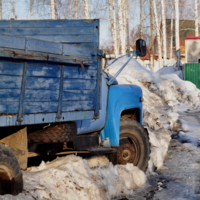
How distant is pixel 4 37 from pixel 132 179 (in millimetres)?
3160

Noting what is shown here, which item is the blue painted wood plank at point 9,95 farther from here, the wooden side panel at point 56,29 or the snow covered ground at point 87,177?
the wooden side panel at point 56,29

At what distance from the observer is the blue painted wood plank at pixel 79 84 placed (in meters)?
4.56

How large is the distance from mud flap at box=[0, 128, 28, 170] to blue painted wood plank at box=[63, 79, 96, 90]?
707mm

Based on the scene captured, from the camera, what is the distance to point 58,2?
33.4 m

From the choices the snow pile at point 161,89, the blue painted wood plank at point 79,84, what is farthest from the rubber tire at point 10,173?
the snow pile at point 161,89

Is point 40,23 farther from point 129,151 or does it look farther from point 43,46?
point 129,151

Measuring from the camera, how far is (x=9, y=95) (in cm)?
372

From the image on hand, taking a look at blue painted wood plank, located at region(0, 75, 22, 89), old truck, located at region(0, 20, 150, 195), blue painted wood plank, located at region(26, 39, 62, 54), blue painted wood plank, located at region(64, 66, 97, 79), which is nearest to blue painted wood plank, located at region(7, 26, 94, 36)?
old truck, located at region(0, 20, 150, 195)

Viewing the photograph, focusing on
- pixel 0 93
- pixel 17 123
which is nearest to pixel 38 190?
pixel 17 123

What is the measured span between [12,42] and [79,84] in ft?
4.21

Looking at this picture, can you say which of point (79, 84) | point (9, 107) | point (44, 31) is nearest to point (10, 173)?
point (9, 107)

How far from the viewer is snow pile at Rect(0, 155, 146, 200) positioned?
4.17 m

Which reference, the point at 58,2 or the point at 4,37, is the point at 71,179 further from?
the point at 58,2

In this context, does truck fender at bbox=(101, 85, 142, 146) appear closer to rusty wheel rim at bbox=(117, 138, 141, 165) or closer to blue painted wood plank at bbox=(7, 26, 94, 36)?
rusty wheel rim at bbox=(117, 138, 141, 165)
